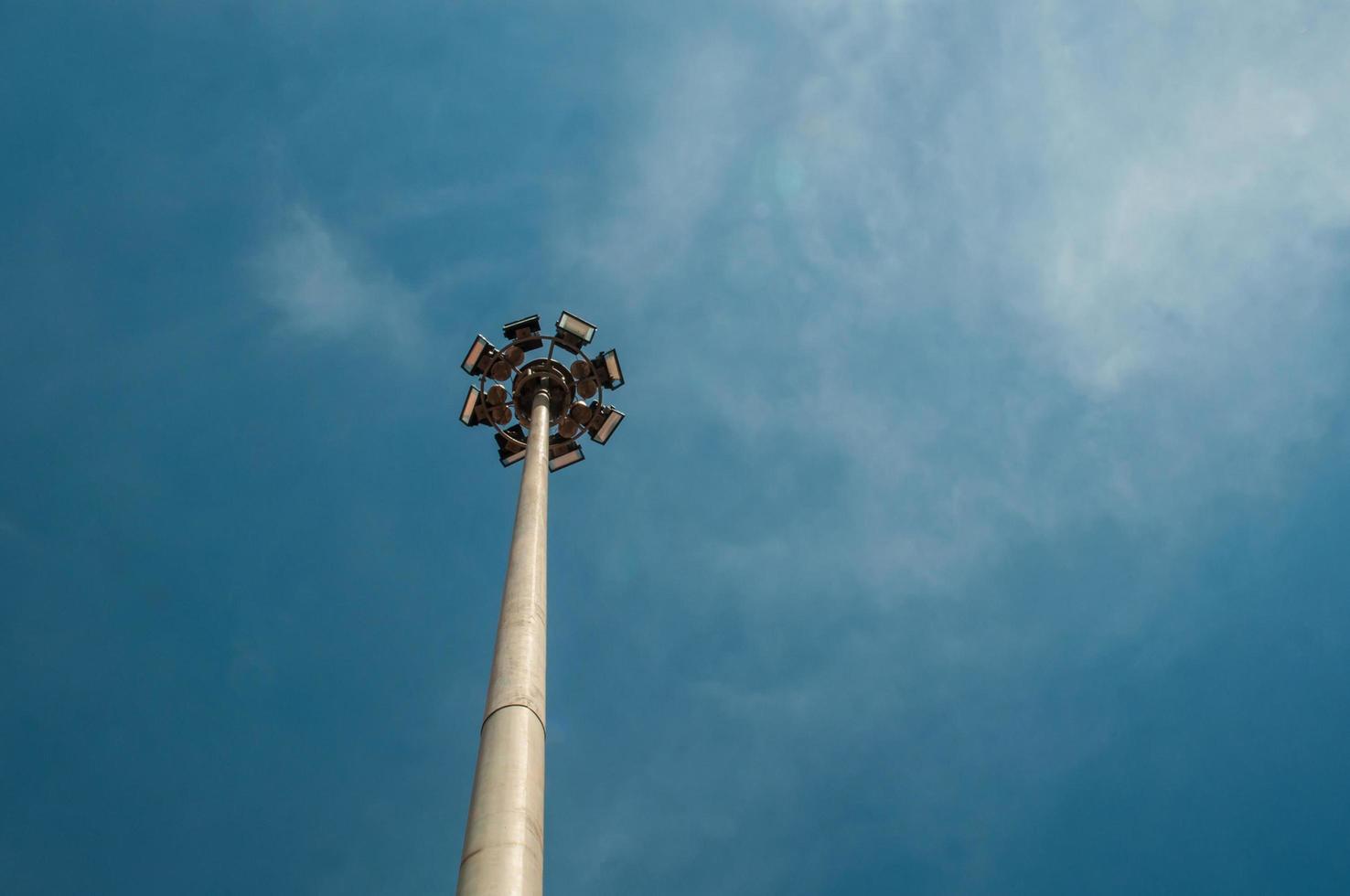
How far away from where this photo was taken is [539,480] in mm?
15047

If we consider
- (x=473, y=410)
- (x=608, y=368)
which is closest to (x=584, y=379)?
(x=608, y=368)

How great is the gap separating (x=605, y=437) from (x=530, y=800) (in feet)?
39.8

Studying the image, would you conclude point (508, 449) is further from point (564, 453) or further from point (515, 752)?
point (515, 752)

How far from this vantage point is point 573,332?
20625mm

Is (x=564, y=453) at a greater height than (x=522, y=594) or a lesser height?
greater

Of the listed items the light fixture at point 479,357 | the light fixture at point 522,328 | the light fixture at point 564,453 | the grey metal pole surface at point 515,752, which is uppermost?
the light fixture at point 522,328

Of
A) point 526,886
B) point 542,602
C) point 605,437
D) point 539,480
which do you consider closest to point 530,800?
point 526,886

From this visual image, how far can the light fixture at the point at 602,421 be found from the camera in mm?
20703

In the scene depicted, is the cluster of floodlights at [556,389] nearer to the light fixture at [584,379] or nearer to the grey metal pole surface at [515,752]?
the light fixture at [584,379]

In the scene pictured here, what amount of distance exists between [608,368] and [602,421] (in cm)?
112

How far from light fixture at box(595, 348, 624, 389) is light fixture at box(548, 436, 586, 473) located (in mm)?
1465

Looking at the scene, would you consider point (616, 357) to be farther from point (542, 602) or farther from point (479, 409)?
point (542, 602)

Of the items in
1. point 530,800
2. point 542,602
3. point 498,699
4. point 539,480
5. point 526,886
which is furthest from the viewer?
point 539,480

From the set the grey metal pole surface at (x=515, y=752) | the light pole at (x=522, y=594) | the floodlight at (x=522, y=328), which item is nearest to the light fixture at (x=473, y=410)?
the light pole at (x=522, y=594)
